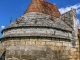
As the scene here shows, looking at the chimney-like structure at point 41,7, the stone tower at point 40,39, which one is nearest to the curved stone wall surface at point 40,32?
the stone tower at point 40,39

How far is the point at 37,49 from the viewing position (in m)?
13.8

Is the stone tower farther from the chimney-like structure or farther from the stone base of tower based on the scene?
the chimney-like structure

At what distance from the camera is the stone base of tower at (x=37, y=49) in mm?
13680

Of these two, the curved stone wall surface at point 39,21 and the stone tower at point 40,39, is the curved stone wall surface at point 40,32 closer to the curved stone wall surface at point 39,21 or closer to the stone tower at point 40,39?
the stone tower at point 40,39

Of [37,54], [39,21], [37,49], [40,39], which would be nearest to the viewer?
[37,54]

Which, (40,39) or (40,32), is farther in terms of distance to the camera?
(40,32)

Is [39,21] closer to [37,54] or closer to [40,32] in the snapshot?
[40,32]

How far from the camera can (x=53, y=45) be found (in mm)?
14016

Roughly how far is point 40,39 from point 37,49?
2.49 feet

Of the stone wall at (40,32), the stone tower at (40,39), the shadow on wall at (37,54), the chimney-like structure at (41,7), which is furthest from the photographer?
the chimney-like structure at (41,7)

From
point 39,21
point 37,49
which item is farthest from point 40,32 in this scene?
point 37,49

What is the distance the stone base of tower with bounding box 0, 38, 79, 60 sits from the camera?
13680mm

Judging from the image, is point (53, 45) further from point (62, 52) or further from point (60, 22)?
point (60, 22)

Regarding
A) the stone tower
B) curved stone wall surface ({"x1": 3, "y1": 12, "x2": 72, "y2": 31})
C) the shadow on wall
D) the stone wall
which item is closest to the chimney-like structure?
curved stone wall surface ({"x1": 3, "y1": 12, "x2": 72, "y2": 31})
